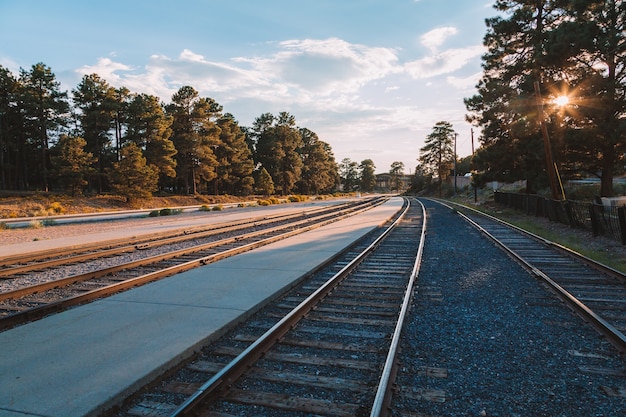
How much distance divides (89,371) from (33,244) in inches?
485

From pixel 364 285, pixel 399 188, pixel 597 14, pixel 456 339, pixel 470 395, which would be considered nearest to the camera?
pixel 470 395

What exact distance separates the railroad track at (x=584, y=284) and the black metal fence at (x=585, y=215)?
2.38 meters

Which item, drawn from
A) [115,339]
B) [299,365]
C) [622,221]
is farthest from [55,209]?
[622,221]

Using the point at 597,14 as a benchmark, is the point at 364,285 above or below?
below

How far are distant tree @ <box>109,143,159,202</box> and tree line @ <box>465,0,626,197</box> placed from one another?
1271 inches

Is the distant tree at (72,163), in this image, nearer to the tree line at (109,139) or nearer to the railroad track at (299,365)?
the tree line at (109,139)

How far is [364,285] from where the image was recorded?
783cm

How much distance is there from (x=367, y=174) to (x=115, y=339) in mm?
150998

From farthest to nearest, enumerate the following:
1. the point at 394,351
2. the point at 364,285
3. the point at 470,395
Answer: the point at 364,285 → the point at 394,351 → the point at 470,395

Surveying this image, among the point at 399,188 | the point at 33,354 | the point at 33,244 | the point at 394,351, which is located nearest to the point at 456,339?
the point at 394,351

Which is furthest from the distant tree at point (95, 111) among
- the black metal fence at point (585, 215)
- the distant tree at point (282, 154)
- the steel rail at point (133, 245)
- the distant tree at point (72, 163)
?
the black metal fence at point (585, 215)

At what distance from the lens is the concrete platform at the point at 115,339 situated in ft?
11.5

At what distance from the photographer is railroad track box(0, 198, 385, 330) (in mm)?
6477

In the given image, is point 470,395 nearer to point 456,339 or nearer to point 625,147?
point 456,339
